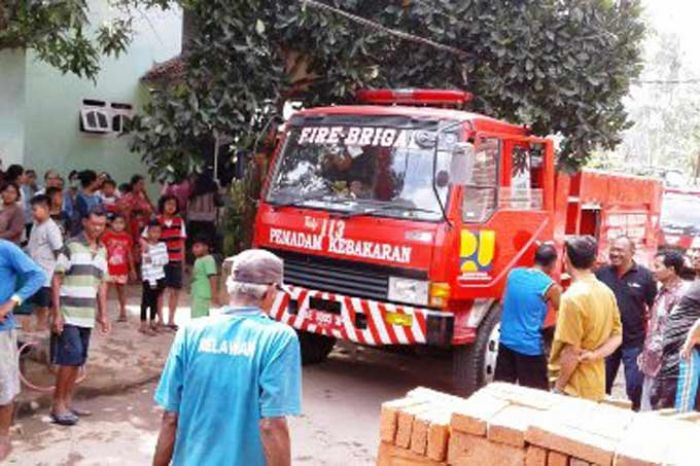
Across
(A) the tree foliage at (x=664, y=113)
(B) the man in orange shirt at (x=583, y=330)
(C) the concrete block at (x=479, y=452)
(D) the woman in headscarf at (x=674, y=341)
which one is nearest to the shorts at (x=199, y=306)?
(B) the man in orange shirt at (x=583, y=330)

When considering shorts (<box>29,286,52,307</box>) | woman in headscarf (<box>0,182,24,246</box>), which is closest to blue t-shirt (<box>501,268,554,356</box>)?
shorts (<box>29,286,52,307</box>)

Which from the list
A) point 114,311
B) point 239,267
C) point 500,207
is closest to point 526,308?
point 500,207

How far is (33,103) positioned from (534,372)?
30.9 ft

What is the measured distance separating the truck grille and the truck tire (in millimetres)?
829

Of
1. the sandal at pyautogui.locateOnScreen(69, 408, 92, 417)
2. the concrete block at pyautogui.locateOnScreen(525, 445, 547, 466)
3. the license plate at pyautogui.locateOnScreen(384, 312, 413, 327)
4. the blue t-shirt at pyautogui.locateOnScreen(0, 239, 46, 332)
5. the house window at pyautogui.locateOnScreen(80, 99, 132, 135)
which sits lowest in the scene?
the sandal at pyautogui.locateOnScreen(69, 408, 92, 417)

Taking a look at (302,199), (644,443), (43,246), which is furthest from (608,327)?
(43,246)

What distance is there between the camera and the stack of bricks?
288cm

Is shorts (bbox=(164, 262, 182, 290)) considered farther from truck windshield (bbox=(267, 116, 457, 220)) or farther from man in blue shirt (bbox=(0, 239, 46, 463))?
man in blue shirt (bbox=(0, 239, 46, 463))

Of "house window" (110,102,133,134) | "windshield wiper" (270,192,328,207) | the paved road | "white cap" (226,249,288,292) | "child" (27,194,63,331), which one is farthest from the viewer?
"house window" (110,102,133,134)

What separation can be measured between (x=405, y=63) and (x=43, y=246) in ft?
16.4

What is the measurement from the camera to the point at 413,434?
334 cm

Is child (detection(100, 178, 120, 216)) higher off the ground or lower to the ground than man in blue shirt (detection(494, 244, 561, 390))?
higher

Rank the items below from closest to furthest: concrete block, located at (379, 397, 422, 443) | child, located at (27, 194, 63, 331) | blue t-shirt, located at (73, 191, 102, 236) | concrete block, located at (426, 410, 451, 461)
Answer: concrete block, located at (426, 410, 451, 461), concrete block, located at (379, 397, 422, 443), child, located at (27, 194, 63, 331), blue t-shirt, located at (73, 191, 102, 236)

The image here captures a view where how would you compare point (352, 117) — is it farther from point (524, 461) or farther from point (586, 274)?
point (524, 461)
